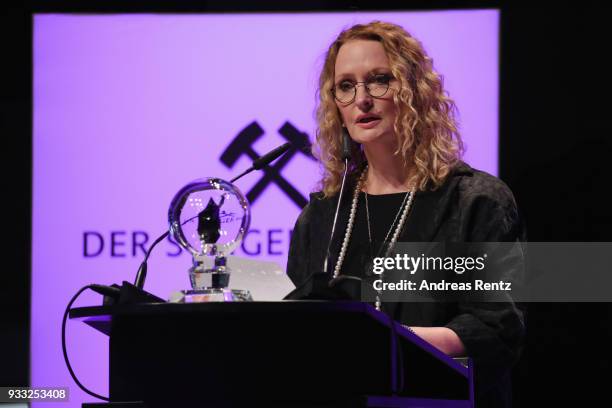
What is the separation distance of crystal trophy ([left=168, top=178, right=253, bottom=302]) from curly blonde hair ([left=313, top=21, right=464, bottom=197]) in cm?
96

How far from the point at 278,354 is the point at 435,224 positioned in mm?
1044

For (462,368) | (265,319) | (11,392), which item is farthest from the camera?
(11,392)

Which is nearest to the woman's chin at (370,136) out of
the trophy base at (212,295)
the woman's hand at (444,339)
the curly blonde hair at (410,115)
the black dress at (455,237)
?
the curly blonde hair at (410,115)

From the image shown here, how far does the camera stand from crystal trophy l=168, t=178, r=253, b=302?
1.32m

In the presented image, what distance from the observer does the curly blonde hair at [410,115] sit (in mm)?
2262

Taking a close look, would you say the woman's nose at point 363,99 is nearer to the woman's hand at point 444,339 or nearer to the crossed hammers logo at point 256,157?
the woman's hand at point 444,339

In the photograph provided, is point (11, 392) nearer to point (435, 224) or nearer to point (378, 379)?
point (435, 224)

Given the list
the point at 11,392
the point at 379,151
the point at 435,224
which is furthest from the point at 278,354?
the point at 11,392

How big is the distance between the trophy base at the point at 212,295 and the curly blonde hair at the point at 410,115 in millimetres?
1068

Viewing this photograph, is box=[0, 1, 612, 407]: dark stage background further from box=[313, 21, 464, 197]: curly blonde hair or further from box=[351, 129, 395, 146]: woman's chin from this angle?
box=[351, 129, 395, 146]: woman's chin

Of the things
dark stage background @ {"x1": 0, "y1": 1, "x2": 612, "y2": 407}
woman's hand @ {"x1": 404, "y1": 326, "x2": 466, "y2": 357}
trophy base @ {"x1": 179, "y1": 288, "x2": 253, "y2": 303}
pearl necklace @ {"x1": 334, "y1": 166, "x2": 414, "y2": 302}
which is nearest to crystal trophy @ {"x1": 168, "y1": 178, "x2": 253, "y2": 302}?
trophy base @ {"x1": 179, "y1": 288, "x2": 253, "y2": 303}

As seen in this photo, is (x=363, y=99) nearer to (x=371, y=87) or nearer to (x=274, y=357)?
(x=371, y=87)

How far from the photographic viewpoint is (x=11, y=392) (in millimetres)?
2812

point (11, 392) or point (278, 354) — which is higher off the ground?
point (278, 354)
